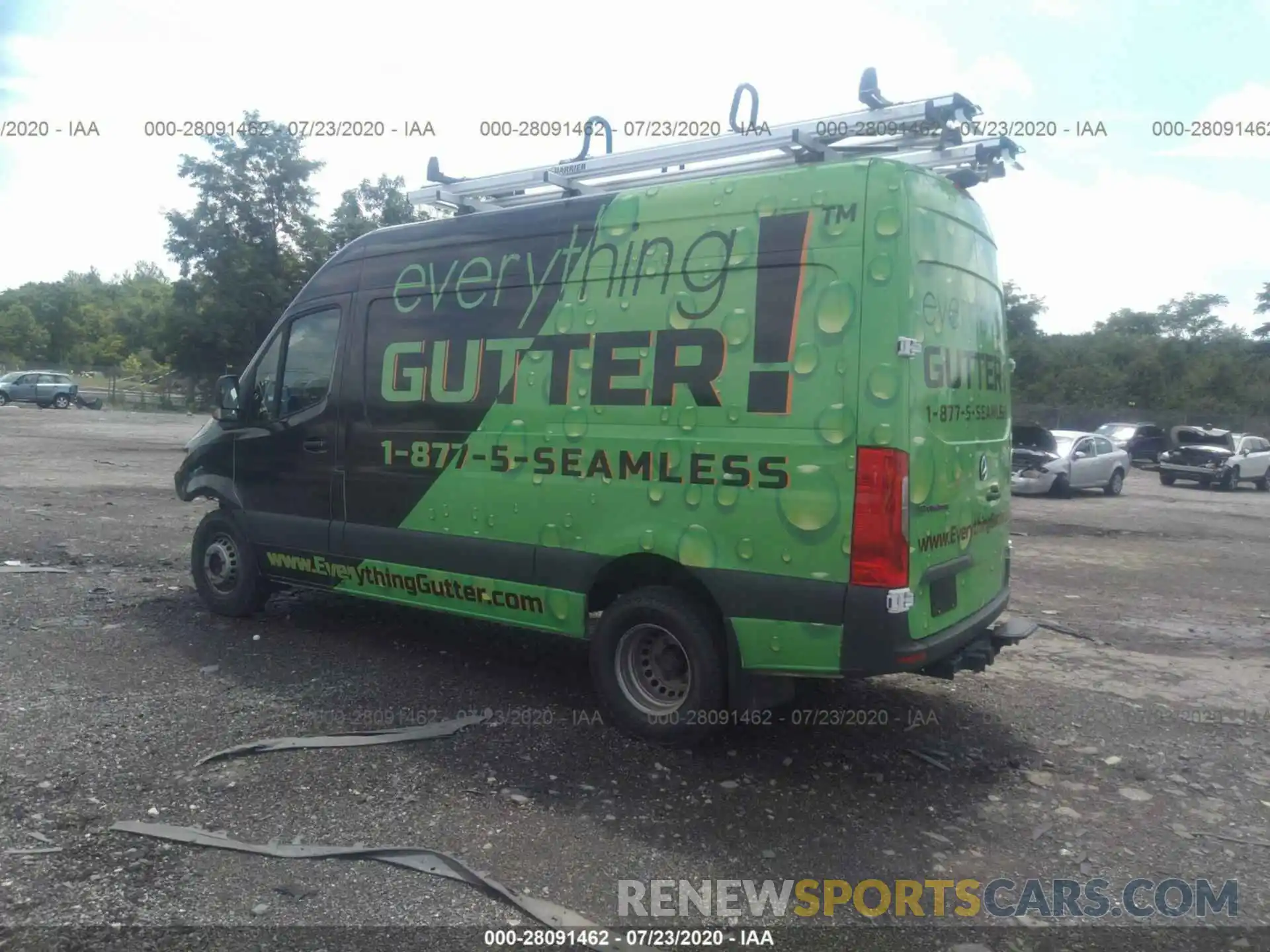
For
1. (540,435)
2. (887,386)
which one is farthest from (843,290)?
(540,435)

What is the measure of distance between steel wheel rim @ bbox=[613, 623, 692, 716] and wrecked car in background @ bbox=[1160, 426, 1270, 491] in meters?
24.2

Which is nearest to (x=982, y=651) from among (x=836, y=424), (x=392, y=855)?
(x=836, y=424)

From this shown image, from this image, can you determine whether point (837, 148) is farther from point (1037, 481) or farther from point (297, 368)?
point (1037, 481)

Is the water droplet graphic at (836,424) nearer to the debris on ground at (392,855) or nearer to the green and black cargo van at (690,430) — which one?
the green and black cargo van at (690,430)

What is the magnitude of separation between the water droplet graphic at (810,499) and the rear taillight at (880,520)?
11cm

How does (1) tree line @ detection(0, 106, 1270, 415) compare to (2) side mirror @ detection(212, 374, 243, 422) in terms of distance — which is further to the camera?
(1) tree line @ detection(0, 106, 1270, 415)

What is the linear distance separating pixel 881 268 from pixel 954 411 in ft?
2.83

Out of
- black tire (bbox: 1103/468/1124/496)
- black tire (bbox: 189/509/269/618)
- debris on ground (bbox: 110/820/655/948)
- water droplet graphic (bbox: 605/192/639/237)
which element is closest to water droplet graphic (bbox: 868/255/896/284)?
water droplet graphic (bbox: 605/192/639/237)

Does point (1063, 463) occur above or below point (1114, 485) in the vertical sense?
above

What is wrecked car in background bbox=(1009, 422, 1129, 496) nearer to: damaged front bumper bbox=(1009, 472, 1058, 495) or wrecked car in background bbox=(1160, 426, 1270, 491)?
damaged front bumper bbox=(1009, 472, 1058, 495)

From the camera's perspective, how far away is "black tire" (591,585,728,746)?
15.3 feet

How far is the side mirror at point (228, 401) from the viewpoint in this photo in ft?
22.8

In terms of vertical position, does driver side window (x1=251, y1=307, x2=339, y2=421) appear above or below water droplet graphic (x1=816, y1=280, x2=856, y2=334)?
below

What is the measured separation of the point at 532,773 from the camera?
4551 mm
